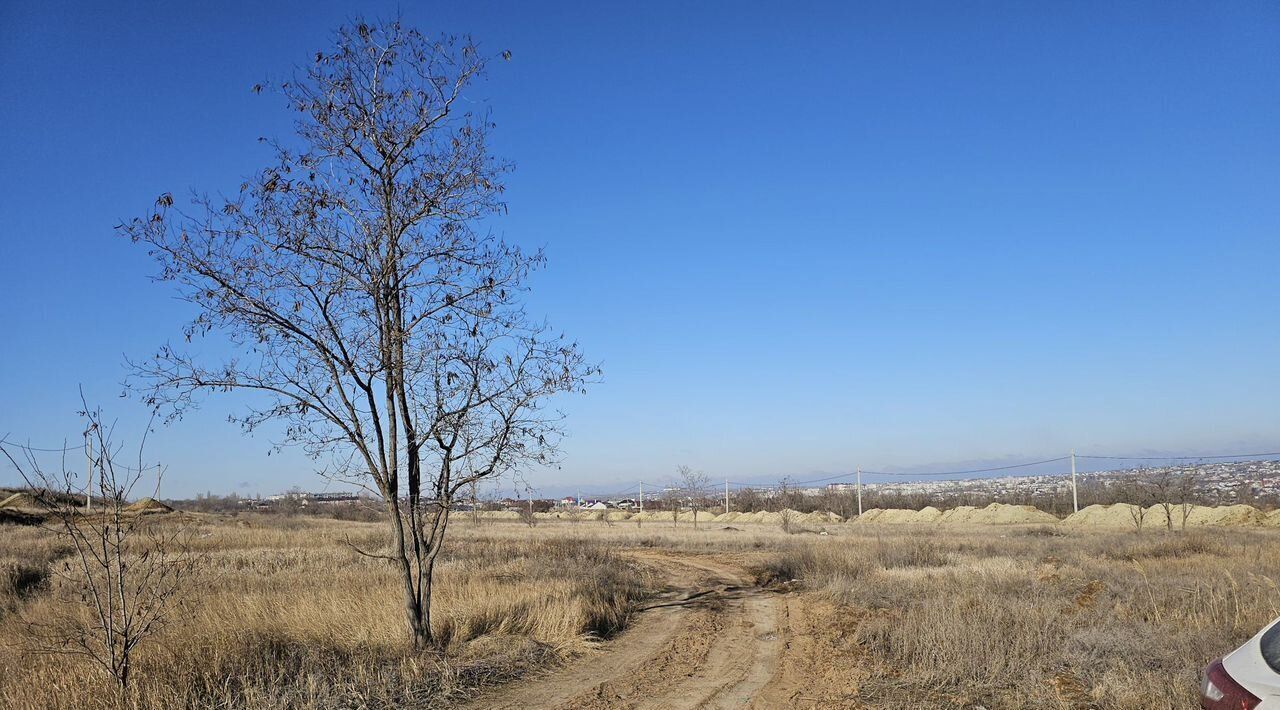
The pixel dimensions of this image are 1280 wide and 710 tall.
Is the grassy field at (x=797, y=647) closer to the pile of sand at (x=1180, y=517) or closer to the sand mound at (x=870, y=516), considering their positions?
the pile of sand at (x=1180, y=517)

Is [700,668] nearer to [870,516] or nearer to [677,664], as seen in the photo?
[677,664]

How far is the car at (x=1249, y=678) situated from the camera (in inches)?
177

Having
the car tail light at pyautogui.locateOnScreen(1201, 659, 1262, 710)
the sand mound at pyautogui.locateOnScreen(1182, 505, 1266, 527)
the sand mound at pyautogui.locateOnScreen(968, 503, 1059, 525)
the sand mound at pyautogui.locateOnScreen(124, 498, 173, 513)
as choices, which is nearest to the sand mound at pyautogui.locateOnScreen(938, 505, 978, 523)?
the sand mound at pyautogui.locateOnScreen(968, 503, 1059, 525)

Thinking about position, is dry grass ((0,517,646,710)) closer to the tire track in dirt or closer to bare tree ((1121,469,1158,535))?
the tire track in dirt

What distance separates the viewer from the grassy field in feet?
27.8

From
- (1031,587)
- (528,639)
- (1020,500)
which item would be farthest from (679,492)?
(528,639)

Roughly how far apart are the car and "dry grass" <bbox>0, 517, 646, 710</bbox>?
707 cm

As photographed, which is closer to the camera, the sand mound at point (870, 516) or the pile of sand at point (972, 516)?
the pile of sand at point (972, 516)

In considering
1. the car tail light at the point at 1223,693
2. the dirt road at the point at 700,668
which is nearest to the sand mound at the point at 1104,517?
the dirt road at the point at 700,668

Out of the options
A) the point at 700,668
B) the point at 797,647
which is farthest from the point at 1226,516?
the point at 700,668

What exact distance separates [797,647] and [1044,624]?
11.7 ft

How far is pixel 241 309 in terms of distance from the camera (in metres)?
10.6

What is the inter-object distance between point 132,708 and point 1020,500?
8185 centimetres

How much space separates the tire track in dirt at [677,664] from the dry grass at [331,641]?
572 millimetres
